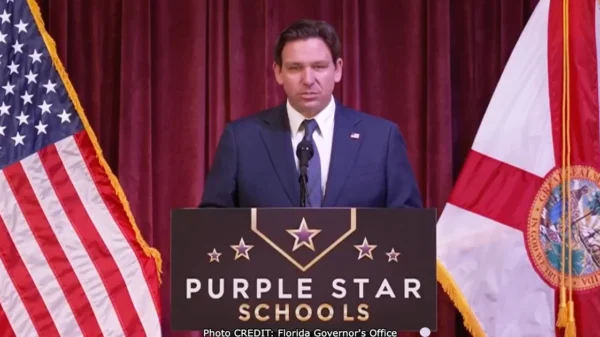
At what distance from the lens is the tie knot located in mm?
2209

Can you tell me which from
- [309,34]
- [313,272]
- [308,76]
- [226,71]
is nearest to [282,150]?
[308,76]

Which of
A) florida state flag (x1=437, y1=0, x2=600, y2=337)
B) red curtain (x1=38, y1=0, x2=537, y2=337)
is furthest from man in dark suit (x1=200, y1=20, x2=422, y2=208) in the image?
red curtain (x1=38, y1=0, x2=537, y2=337)

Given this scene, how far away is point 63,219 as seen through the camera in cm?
344

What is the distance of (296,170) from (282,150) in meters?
0.08

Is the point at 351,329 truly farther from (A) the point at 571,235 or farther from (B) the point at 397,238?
(A) the point at 571,235

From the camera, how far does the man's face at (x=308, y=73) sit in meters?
2.15

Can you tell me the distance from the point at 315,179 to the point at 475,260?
149cm

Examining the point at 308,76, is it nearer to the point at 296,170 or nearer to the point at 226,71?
the point at 296,170

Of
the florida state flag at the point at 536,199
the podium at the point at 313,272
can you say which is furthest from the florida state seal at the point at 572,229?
the podium at the point at 313,272

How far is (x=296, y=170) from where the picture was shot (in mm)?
2107

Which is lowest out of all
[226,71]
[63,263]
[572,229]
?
[63,263]

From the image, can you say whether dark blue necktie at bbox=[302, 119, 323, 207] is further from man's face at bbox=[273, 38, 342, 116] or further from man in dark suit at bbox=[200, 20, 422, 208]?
man's face at bbox=[273, 38, 342, 116]

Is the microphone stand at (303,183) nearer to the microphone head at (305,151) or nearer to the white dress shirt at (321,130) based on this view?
the microphone head at (305,151)

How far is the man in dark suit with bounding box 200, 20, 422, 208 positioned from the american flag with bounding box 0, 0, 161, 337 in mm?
1380
